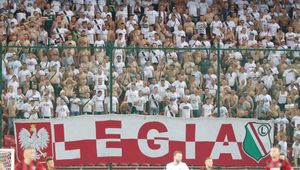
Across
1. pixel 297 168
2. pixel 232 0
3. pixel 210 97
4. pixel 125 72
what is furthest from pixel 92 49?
pixel 232 0

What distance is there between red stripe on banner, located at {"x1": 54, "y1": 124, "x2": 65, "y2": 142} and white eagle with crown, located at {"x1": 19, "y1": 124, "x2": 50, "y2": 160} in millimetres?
240

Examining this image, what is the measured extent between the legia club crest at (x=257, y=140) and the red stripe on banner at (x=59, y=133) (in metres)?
5.02

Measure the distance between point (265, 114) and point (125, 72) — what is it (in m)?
4.07

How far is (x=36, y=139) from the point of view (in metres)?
31.7

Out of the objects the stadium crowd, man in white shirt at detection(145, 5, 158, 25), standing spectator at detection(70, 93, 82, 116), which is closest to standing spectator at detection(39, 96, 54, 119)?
the stadium crowd

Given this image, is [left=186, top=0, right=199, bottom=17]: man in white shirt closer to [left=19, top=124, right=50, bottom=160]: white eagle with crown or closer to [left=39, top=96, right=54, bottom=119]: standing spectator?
[left=39, top=96, right=54, bottom=119]: standing spectator

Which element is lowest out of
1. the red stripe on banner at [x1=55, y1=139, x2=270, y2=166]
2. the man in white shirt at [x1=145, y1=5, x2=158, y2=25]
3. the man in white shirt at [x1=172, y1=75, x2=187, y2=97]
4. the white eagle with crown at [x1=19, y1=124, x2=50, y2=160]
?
the red stripe on banner at [x1=55, y1=139, x2=270, y2=166]

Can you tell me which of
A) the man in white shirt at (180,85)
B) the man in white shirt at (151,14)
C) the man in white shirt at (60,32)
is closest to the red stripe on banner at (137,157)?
the man in white shirt at (180,85)

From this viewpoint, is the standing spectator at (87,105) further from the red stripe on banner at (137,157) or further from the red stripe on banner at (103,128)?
the red stripe on banner at (137,157)

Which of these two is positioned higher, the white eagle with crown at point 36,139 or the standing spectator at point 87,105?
the standing spectator at point 87,105

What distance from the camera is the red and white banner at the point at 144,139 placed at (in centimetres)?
3178

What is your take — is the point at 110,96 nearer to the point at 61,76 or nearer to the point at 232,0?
the point at 61,76

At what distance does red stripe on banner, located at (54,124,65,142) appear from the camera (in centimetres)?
3181

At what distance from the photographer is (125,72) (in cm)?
3219
